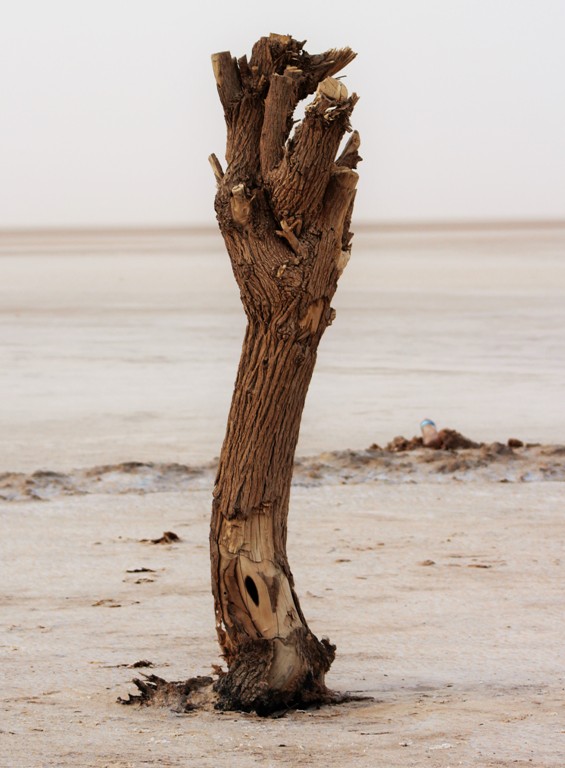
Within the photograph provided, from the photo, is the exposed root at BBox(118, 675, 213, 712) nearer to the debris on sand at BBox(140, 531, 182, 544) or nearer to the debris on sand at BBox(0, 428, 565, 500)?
the debris on sand at BBox(140, 531, 182, 544)

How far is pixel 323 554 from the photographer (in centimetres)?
820

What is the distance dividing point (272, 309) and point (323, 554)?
11.3 ft

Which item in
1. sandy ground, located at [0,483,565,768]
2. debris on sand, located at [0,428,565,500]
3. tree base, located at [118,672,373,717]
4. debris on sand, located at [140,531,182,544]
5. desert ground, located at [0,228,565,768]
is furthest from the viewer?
debris on sand, located at [0,428,565,500]

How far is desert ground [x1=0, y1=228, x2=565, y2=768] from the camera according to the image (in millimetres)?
4871

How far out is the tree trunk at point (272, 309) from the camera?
4918 millimetres

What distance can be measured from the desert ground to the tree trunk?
0.30 meters

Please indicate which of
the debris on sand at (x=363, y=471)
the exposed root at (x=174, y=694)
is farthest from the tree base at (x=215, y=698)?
the debris on sand at (x=363, y=471)

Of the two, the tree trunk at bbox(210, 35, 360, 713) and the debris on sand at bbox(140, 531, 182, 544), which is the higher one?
the tree trunk at bbox(210, 35, 360, 713)

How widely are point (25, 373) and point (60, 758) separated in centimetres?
1288

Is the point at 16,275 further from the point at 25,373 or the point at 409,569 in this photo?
the point at 409,569

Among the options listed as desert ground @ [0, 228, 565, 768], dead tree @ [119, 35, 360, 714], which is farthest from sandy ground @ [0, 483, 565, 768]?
dead tree @ [119, 35, 360, 714]

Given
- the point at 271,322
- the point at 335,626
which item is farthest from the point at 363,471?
the point at 271,322

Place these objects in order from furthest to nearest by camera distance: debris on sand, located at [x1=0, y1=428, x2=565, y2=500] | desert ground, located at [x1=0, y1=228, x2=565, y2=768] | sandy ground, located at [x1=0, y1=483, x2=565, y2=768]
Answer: debris on sand, located at [x1=0, y1=428, x2=565, y2=500] < desert ground, located at [x1=0, y1=228, x2=565, y2=768] < sandy ground, located at [x1=0, y1=483, x2=565, y2=768]

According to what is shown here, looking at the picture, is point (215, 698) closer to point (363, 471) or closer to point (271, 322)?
point (271, 322)
